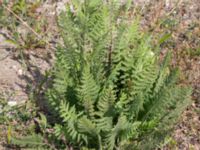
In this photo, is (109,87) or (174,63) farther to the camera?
(174,63)

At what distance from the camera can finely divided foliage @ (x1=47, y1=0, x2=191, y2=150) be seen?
97.6 inches

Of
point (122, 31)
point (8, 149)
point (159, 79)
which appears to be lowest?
point (8, 149)

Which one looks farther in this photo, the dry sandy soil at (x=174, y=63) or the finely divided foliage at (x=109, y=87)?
the dry sandy soil at (x=174, y=63)

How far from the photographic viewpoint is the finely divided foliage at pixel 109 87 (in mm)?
2479

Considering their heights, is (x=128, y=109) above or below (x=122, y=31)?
below

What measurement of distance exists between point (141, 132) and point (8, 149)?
2.85ft

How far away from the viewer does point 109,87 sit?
2.53 metres

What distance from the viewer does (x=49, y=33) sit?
376 centimetres

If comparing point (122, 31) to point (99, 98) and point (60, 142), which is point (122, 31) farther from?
point (60, 142)

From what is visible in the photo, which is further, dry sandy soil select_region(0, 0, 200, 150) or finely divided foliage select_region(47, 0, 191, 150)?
dry sandy soil select_region(0, 0, 200, 150)

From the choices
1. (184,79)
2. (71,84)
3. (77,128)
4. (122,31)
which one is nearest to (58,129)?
(77,128)

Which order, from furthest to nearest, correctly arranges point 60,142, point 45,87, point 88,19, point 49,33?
point 49,33 < point 45,87 < point 60,142 < point 88,19

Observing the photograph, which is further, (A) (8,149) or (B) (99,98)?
(A) (8,149)

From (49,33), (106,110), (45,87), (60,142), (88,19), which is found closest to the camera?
(106,110)
